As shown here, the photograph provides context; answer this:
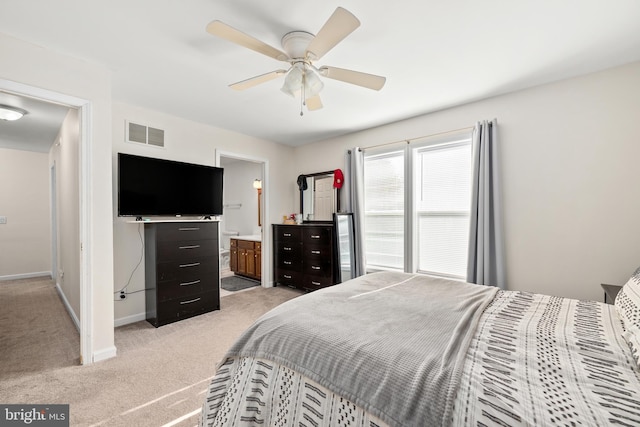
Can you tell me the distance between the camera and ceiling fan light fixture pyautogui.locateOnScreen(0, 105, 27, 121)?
310 centimetres

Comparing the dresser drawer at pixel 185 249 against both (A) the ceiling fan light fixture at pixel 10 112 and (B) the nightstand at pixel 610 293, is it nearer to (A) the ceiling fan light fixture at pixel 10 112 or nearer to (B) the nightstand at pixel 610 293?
(A) the ceiling fan light fixture at pixel 10 112

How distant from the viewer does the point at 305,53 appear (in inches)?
73.6

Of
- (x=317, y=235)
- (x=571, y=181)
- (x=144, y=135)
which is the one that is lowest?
(x=317, y=235)

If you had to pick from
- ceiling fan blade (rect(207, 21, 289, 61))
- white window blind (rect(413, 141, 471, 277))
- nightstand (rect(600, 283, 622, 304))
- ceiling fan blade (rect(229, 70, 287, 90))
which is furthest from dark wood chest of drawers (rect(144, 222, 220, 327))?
nightstand (rect(600, 283, 622, 304))

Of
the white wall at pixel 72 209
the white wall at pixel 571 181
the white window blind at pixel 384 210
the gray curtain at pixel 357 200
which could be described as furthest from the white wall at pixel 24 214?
the white wall at pixel 571 181

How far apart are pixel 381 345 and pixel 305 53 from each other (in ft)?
6.12

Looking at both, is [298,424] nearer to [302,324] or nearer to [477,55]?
[302,324]

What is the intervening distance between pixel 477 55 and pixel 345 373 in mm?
2512

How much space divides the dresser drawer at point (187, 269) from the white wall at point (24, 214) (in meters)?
4.35

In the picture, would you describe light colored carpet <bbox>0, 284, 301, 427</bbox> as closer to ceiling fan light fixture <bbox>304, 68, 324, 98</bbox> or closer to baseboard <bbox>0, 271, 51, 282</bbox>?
ceiling fan light fixture <bbox>304, 68, 324, 98</bbox>

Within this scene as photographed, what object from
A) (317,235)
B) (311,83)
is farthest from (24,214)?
(311,83)

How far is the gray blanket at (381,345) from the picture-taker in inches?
34.7

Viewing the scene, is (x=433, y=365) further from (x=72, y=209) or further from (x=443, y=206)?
(x=72, y=209)

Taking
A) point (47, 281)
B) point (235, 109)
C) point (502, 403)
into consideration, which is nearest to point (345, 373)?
point (502, 403)
